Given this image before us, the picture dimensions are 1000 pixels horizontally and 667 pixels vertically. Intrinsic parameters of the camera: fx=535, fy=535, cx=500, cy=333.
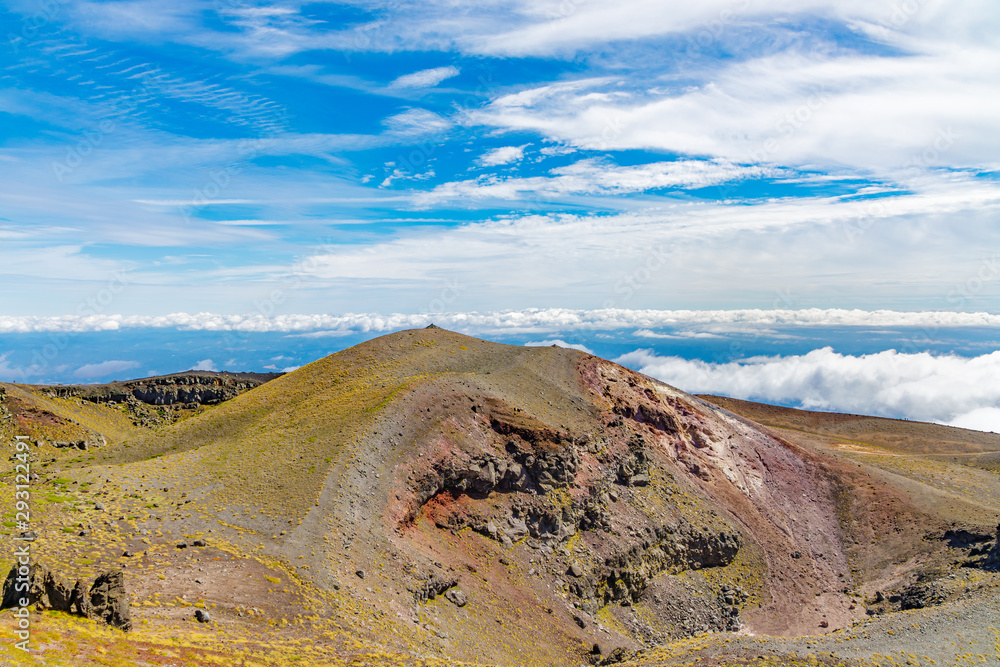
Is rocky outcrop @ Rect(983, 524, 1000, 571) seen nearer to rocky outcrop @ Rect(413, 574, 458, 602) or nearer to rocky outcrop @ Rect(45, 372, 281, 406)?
rocky outcrop @ Rect(413, 574, 458, 602)

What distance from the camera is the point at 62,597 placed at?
2347cm

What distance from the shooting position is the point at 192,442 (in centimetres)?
5459

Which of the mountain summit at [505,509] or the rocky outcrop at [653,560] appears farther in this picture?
the rocky outcrop at [653,560]

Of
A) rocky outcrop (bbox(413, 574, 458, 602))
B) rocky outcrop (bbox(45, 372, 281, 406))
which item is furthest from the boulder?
rocky outcrop (bbox(45, 372, 281, 406))

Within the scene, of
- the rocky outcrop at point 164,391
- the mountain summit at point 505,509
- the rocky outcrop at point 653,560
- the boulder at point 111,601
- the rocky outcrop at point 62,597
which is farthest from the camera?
the rocky outcrop at point 164,391

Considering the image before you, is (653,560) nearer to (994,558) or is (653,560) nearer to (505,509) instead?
(505,509)

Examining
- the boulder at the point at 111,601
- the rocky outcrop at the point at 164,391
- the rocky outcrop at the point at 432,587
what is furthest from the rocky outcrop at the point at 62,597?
the rocky outcrop at the point at 164,391

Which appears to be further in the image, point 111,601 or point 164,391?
point 164,391

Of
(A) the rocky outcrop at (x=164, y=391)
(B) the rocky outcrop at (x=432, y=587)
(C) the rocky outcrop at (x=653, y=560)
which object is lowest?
(C) the rocky outcrop at (x=653, y=560)

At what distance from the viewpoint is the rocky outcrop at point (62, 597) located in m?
22.5

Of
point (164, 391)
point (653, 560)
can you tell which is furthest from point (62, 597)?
point (164, 391)

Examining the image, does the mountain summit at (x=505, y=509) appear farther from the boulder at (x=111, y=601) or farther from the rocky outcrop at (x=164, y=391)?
the rocky outcrop at (x=164, y=391)

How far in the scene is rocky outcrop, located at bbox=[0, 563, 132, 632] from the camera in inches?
885

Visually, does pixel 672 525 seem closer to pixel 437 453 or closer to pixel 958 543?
pixel 437 453
